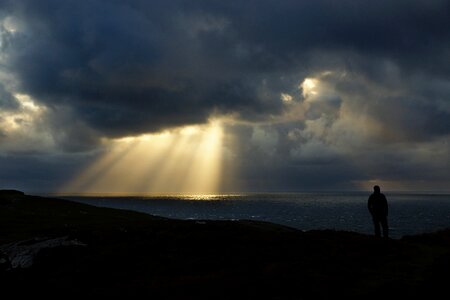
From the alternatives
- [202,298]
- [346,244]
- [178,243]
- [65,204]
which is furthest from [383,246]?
[65,204]

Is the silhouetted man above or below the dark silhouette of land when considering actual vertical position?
above

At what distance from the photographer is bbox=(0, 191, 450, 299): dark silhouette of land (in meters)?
15.3

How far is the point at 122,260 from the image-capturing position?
2156 centimetres

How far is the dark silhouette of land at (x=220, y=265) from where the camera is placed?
15.3 meters

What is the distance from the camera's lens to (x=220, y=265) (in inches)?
783

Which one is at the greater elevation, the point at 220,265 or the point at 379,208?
the point at 379,208

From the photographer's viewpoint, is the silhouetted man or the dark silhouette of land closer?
the dark silhouette of land

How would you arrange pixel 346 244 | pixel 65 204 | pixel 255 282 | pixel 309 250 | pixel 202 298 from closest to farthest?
1. pixel 202 298
2. pixel 255 282
3. pixel 309 250
4. pixel 346 244
5. pixel 65 204

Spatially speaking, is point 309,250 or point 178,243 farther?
point 178,243

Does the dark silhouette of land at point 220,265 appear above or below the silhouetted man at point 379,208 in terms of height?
below

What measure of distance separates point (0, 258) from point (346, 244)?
16748mm

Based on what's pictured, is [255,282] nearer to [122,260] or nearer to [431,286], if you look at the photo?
[431,286]

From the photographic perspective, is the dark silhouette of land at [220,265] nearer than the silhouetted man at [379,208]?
Yes

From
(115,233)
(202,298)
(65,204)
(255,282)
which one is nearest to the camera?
(202,298)
